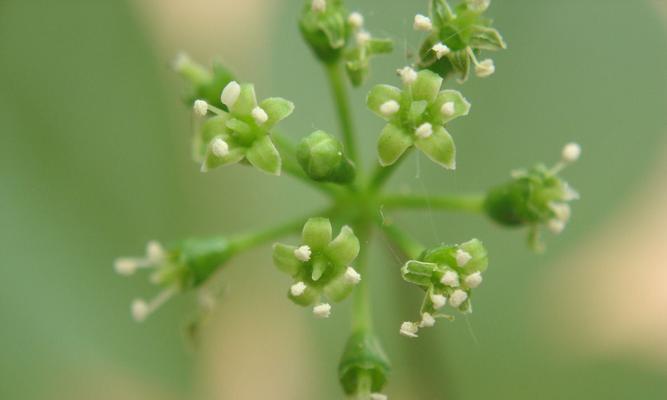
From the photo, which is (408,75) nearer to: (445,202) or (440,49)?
(440,49)

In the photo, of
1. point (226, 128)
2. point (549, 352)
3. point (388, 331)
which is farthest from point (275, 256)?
point (549, 352)

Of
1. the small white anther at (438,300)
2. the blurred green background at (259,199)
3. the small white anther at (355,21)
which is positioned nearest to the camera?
the small white anther at (438,300)

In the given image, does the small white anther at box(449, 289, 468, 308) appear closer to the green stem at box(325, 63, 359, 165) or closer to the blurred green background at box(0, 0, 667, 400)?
the green stem at box(325, 63, 359, 165)

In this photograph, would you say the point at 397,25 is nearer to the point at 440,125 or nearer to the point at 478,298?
the point at 478,298

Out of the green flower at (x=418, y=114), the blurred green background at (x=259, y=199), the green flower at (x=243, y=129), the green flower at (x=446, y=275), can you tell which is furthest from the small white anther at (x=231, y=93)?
the blurred green background at (x=259, y=199)

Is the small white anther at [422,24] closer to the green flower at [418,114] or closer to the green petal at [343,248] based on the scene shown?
the green flower at [418,114]

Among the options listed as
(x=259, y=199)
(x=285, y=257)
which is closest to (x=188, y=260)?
(x=285, y=257)
